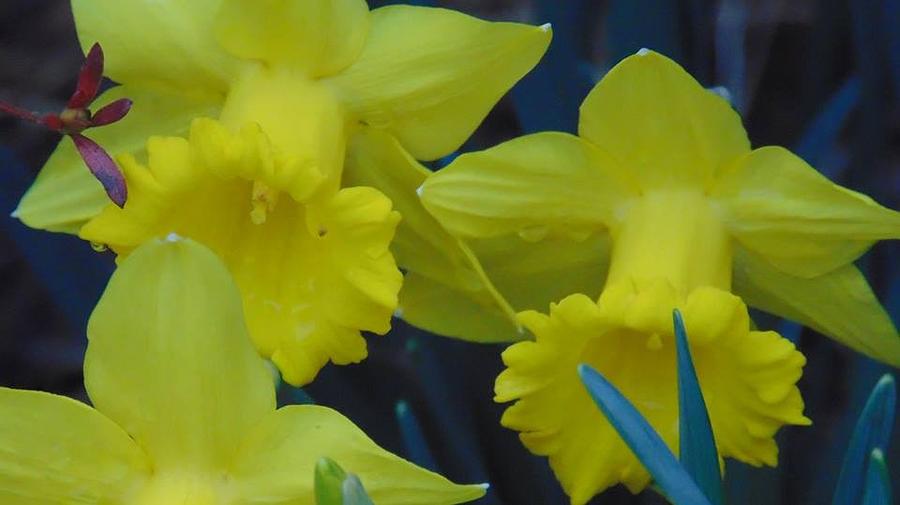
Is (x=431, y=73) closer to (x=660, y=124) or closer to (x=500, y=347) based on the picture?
(x=660, y=124)

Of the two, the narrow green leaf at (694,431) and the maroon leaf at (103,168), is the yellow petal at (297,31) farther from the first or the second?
the narrow green leaf at (694,431)

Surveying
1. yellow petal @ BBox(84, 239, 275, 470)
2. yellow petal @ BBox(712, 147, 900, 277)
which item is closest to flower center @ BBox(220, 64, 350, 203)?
yellow petal @ BBox(84, 239, 275, 470)

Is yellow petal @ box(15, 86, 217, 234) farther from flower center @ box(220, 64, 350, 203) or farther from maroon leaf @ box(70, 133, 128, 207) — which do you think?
maroon leaf @ box(70, 133, 128, 207)

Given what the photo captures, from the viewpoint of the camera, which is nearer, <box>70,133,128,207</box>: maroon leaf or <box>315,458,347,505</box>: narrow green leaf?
<box>315,458,347,505</box>: narrow green leaf

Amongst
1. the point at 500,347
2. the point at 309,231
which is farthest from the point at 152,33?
the point at 500,347

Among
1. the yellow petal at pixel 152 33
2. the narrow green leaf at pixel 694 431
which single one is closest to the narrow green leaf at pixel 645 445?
the narrow green leaf at pixel 694 431

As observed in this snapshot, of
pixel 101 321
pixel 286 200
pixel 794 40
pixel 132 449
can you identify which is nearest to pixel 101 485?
pixel 132 449
